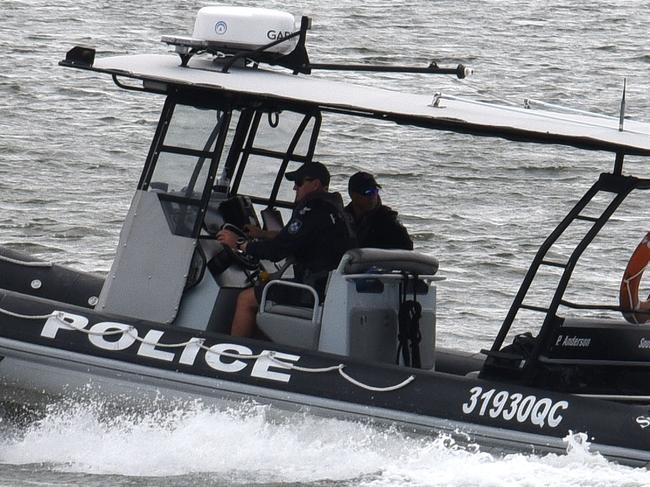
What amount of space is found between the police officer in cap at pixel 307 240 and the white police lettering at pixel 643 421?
1.50m

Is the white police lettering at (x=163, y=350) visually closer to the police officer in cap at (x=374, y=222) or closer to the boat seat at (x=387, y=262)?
the boat seat at (x=387, y=262)

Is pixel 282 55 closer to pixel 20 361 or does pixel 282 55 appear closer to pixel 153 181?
pixel 153 181

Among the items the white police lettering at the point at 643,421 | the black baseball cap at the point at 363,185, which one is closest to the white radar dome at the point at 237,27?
the black baseball cap at the point at 363,185

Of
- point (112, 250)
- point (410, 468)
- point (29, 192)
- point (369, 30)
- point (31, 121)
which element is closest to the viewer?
point (410, 468)

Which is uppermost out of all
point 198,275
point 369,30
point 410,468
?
point 198,275

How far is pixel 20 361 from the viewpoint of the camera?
272 inches

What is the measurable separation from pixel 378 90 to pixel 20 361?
2.01 m

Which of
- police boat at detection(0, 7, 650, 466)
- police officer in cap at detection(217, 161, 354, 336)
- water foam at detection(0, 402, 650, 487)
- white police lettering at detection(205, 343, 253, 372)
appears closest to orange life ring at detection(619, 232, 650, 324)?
police boat at detection(0, 7, 650, 466)

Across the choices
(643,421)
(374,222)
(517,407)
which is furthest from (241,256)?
(643,421)

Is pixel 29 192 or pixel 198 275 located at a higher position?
pixel 198 275

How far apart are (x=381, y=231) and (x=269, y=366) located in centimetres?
93

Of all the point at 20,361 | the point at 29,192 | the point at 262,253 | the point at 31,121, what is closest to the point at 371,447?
the point at 262,253

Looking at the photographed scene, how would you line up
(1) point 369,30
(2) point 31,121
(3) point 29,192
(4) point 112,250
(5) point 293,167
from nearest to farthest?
(5) point 293,167
(4) point 112,250
(3) point 29,192
(2) point 31,121
(1) point 369,30

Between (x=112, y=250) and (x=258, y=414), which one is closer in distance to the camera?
(x=258, y=414)
